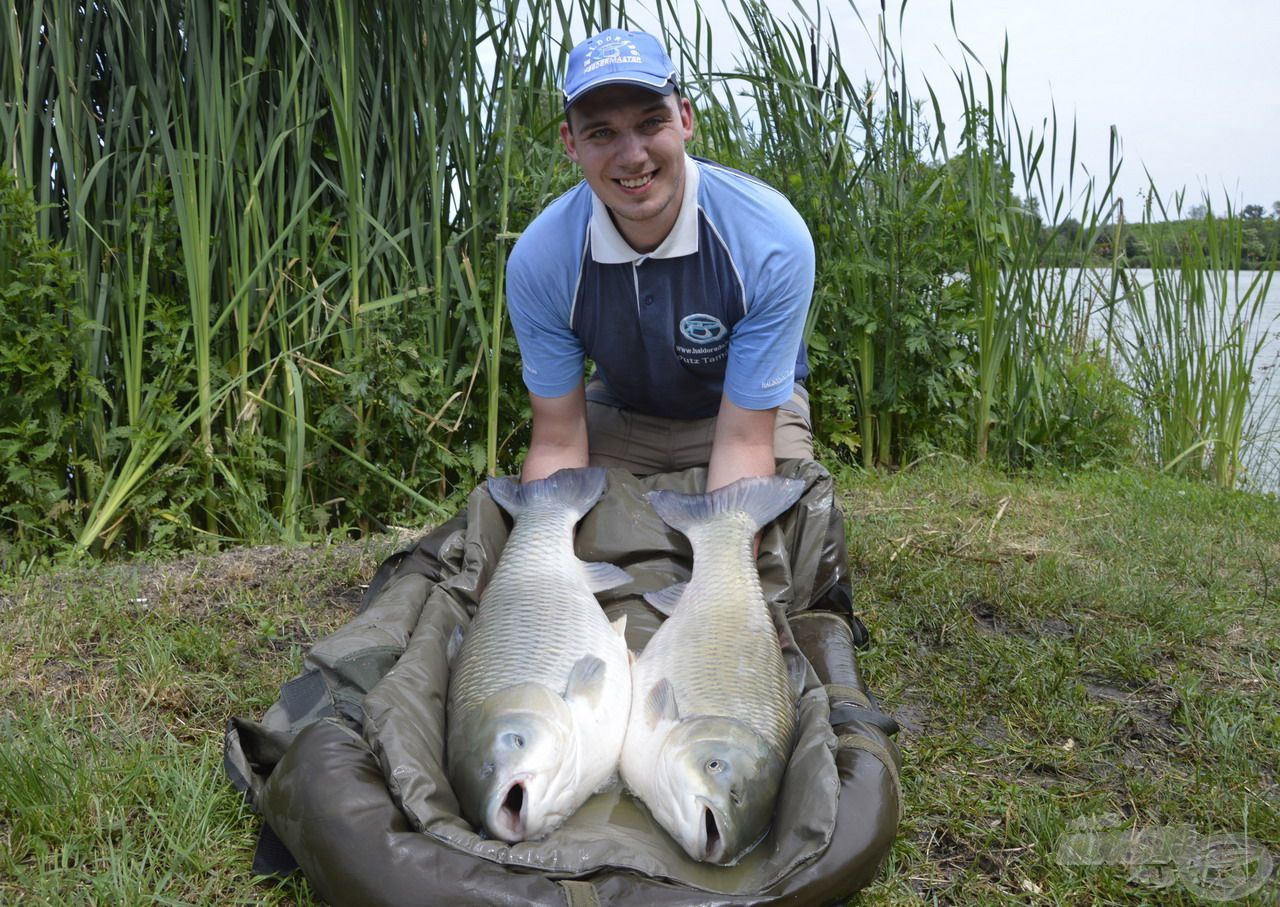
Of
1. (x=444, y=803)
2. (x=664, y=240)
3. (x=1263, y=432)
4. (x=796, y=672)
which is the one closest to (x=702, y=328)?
Result: (x=664, y=240)

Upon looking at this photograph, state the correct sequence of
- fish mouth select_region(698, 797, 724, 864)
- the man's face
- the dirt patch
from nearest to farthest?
fish mouth select_region(698, 797, 724, 864)
the dirt patch
the man's face

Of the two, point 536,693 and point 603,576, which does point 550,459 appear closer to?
point 603,576

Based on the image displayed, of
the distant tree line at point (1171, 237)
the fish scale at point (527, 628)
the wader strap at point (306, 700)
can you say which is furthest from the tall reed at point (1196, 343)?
the wader strap at point (306, 700)

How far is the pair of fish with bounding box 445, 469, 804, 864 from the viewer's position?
2.06 m

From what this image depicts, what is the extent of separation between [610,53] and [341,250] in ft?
6.77

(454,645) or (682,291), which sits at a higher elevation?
(682,291)

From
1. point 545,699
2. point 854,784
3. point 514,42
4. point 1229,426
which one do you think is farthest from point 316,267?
point 1229,426

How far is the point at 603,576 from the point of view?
293 cm

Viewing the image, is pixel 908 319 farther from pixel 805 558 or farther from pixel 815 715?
pixel 815 715

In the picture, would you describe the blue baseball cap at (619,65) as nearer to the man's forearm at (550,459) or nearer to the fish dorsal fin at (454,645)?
the man's forearm at (550,459)

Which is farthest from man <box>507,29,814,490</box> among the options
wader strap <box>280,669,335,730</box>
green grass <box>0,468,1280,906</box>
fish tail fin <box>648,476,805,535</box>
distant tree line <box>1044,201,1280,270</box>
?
distant tree line <box>1044,201,1280,270</box>

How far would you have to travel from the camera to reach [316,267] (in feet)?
14.4

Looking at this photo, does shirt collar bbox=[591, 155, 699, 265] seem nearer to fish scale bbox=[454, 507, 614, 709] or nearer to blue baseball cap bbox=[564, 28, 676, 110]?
blue baseball cap bbox=[564, 28, 676, 110]

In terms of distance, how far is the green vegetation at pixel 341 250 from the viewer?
13.1ft
